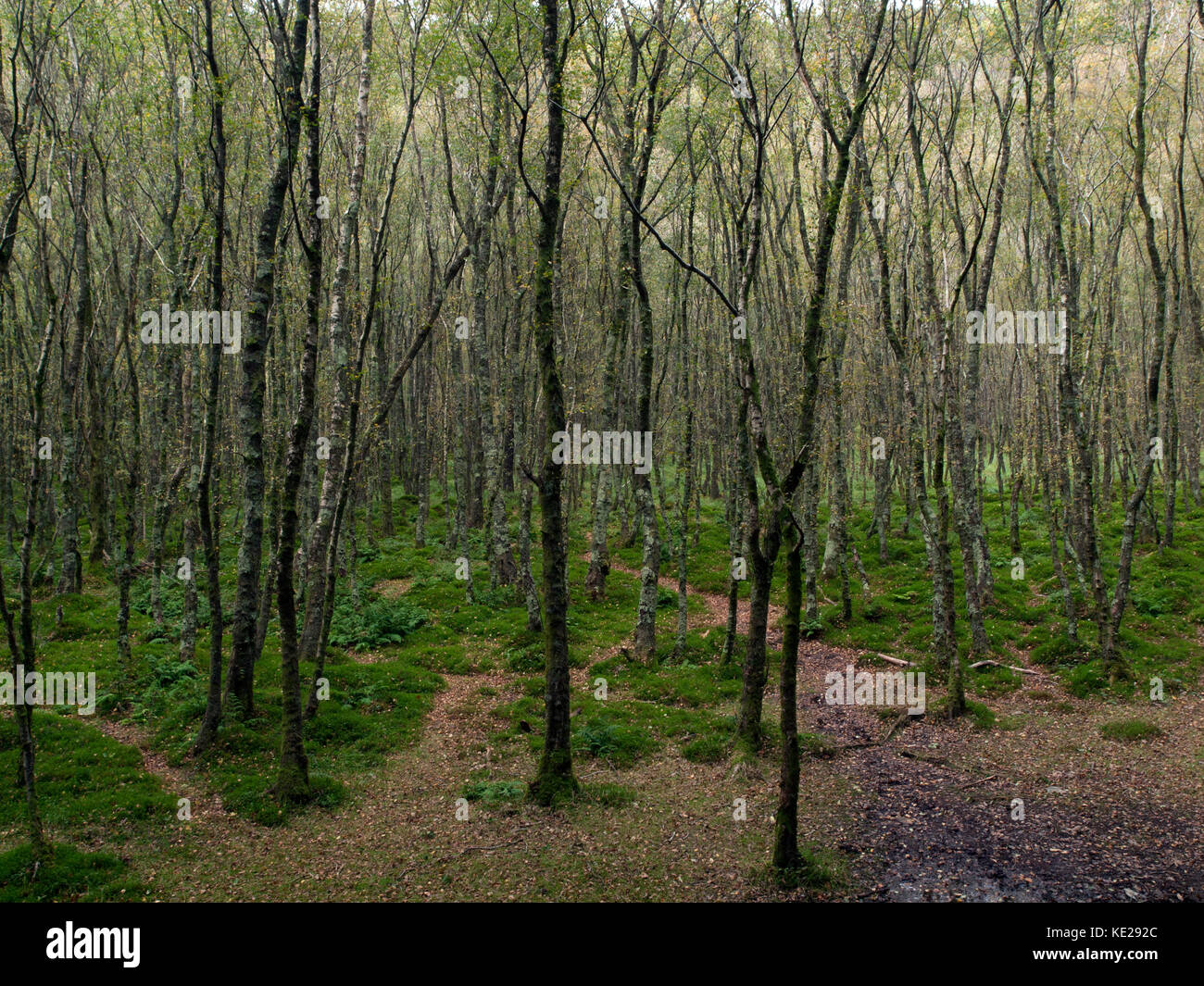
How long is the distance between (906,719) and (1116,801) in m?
3.02

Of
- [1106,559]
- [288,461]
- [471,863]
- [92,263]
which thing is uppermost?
[92,263]

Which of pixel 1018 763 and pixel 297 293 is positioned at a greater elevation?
pixel 297 293

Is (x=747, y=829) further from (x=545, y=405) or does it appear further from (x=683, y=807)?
(x=545, y=405)

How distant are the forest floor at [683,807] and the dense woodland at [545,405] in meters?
0.11

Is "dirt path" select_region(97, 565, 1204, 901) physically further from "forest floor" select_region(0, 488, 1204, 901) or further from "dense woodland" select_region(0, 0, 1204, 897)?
"dense woodland" select_region(0, 0, 1204, 897)

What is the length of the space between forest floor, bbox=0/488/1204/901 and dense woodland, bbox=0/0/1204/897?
0.37ft

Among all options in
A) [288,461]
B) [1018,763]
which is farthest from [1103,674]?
[288,461]

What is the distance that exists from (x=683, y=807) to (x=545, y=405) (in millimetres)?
7112

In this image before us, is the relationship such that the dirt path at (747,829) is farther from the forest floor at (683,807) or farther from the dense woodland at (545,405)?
the dense woodland at (545,405)

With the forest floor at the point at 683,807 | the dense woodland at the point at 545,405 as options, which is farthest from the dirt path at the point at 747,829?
the dense woodland at the point at 545,405

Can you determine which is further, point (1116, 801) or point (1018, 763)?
point (1018, 763)

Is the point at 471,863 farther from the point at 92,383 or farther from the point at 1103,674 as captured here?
the point at 92,383

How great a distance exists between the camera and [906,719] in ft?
35.5

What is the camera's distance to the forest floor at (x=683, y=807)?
6.64 metres
